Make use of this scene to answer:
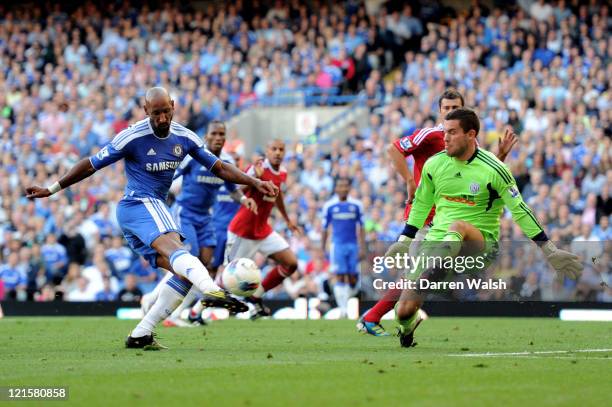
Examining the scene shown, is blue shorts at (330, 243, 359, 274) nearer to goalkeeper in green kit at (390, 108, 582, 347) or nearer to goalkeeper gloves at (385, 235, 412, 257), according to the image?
goalkeeper in green kit at (390, 108, 582, 347)

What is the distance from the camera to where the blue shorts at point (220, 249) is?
17688mm

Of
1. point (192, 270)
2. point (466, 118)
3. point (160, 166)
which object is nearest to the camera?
point (192, 270)

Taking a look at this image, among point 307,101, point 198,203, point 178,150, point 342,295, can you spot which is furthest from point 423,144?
point 307,101

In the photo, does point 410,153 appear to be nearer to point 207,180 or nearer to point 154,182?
point 154,182

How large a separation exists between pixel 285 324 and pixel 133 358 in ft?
22.3

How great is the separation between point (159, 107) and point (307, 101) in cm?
1764

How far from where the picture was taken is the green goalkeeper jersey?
34.7 feet

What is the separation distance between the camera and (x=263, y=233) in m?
16.7

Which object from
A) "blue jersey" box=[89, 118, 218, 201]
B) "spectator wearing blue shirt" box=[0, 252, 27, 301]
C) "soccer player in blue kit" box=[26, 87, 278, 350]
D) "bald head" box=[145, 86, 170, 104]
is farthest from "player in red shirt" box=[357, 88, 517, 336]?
"spectator wearing blue shirt" box=[0, 252, 27, 301]

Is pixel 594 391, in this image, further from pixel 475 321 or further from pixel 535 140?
pixel 535 140

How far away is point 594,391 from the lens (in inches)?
292

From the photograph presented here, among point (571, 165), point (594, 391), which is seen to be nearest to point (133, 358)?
point (594, 391)

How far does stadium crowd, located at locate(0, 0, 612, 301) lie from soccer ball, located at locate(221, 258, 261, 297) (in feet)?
20.0

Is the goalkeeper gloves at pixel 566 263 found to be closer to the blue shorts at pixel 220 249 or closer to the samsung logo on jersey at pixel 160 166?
the samsung logo on jersey at pixel 160 166
